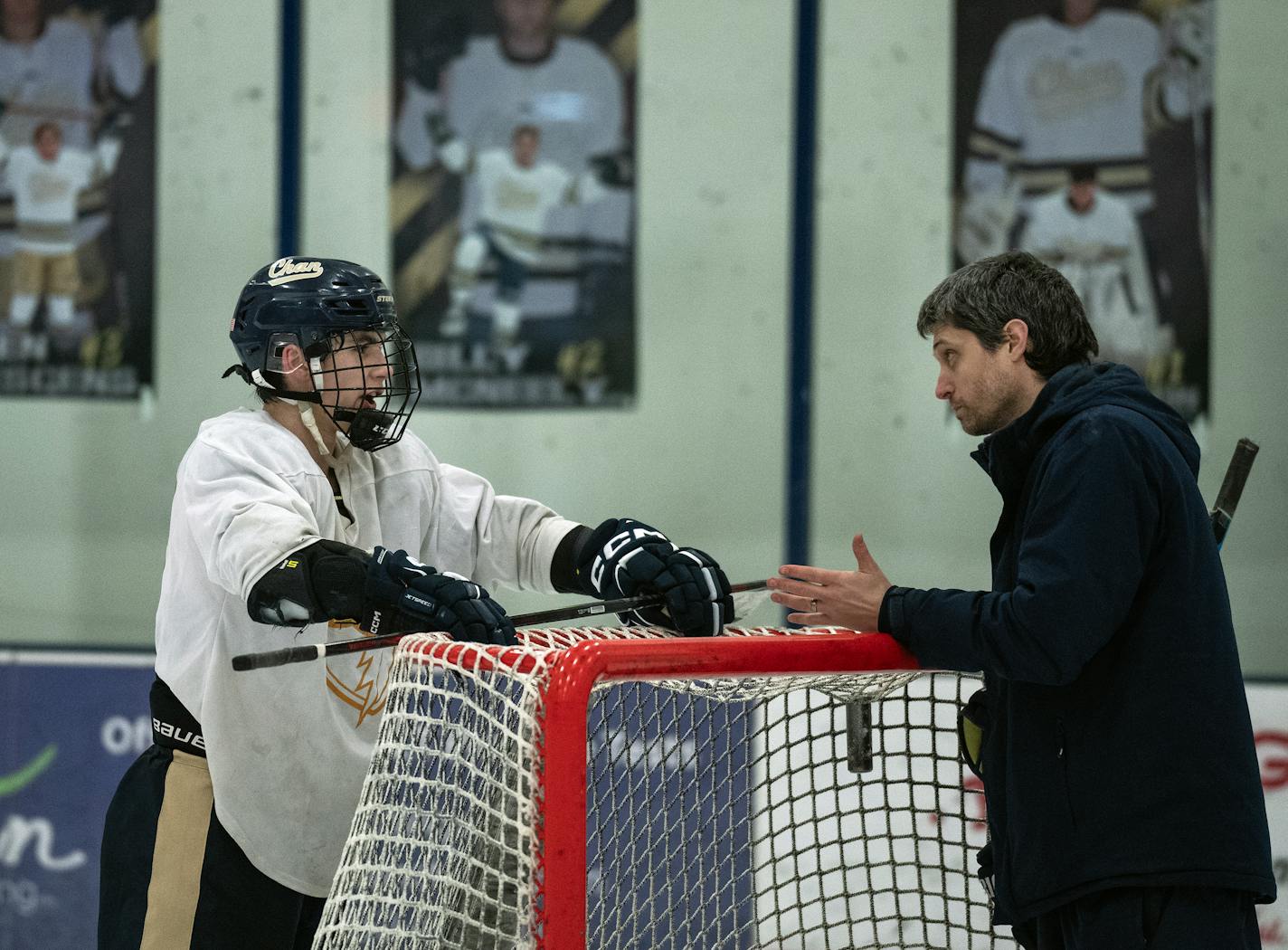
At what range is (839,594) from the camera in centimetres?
Answer: 193

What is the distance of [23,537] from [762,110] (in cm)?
247

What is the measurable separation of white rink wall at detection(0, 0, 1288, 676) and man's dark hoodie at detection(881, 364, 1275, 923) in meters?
2.41

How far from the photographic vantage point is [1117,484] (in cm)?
171

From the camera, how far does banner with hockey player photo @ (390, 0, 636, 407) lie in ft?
14.4

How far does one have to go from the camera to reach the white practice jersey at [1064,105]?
412cm

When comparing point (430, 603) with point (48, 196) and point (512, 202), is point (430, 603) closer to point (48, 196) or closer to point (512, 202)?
point (512, 202)

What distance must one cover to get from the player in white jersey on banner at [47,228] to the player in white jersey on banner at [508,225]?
1.15 meters

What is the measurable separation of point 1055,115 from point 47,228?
9.53 ft

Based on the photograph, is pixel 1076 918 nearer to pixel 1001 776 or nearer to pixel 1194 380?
pixel 1001 776

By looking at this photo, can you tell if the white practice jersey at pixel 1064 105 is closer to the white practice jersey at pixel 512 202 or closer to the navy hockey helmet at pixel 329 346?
the white practice jersey at pixel 512 202

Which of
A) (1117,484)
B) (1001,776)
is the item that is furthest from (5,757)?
(1117,484)

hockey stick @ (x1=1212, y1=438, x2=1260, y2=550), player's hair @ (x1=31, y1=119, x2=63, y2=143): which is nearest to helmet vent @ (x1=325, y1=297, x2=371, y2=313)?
hockey stick @ (x1=1212, y1=438, x2=1260, y2=550)

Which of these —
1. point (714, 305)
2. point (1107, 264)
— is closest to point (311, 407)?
point (714, 305)

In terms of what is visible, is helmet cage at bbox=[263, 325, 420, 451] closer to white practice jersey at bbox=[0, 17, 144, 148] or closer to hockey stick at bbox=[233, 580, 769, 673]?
hockey stick at bbox=[233, 580, 769, 673]
